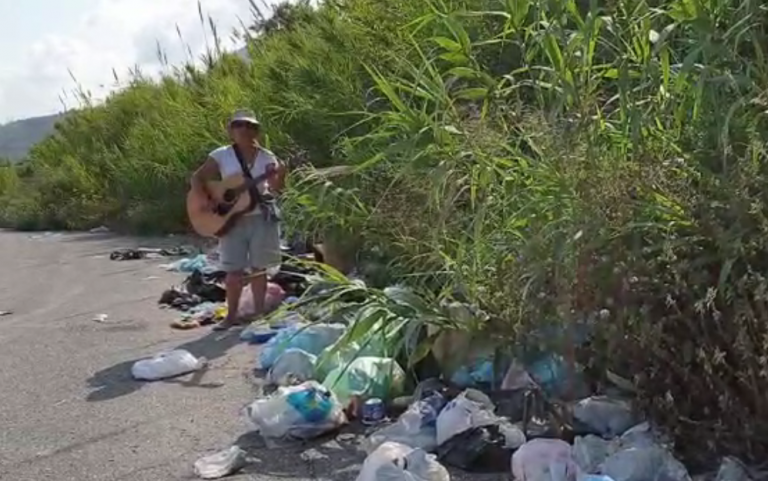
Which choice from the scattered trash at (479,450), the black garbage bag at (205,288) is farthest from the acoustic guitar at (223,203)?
the scattered trash at (479,450)

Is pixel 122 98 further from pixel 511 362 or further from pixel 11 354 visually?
pixel 511 362

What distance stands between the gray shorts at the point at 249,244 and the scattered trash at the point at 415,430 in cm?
367

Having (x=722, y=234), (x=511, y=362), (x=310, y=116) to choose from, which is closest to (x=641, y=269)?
(x=722, y=234)

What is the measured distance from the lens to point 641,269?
4078 mm

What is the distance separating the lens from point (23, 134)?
37625mm

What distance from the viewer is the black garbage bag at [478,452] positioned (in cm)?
446

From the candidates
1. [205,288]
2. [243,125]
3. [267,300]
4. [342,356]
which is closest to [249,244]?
[267,300]

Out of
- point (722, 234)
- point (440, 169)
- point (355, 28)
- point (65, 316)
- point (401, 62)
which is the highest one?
point (355, 28)

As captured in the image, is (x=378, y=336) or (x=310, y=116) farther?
(x=310, y=116)

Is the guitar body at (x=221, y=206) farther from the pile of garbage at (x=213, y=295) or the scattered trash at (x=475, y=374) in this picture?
the scattered trash at (x=475, y=374)

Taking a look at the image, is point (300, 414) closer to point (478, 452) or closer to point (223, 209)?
point (478, 452)

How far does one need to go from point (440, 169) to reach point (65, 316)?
5.86 m

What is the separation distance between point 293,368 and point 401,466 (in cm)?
180

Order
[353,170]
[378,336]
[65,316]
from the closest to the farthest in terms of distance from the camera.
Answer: [378,336] → [353,170] → [65,316]
